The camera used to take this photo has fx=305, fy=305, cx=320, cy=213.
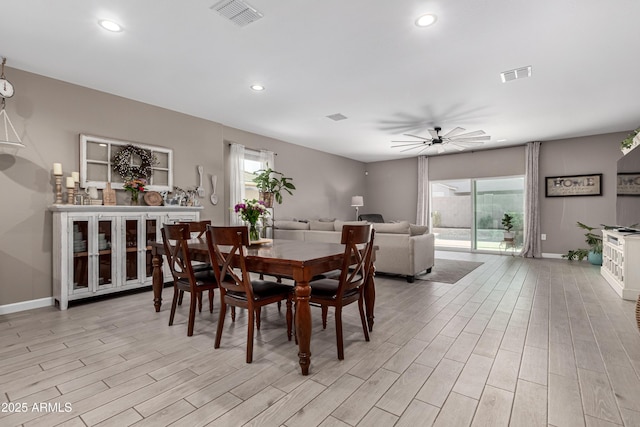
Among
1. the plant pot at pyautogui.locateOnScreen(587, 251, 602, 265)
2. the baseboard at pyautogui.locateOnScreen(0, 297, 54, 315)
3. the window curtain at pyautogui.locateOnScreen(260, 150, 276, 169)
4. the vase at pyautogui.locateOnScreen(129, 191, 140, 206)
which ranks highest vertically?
the window curtain at pyautogui.locateOnScreen(260, 150, 276, 169)

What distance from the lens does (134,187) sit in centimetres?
402

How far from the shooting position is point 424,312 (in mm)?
3104

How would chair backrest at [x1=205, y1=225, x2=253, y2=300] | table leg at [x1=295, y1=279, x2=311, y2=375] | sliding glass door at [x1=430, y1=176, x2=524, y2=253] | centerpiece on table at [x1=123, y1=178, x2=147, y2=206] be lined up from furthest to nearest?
sliding glass door at [x1=430, y1=176, x2=524, y2=253], centerpiece on table at [x1=123, y1=178, x2=147, y2=206], chair backrest at [x1=205, y1=225, x2=253, y2=300], table leg at [x1=295, y1=279, x2=311, y2=375]

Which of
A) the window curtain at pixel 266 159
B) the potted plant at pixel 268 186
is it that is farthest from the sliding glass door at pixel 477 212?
the potted plant at pixel 268 186

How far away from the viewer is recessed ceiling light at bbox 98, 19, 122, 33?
8.16 feet

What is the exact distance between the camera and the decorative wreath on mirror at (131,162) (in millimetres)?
4027

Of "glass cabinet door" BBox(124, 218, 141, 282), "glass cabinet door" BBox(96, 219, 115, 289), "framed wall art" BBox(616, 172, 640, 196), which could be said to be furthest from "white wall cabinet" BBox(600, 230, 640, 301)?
"glass cabinet door" BBox(96, 219, 115, 289)

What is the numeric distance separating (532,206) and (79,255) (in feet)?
27.1

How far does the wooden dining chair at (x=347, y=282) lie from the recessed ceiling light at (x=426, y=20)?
1.71m

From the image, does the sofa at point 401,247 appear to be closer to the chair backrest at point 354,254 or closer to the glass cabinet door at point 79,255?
the chair backrest at point 354,254

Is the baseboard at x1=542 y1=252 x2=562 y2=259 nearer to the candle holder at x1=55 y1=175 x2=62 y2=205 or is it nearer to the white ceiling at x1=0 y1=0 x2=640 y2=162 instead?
the white ceiling at x1=0 y1=0 x2=640 y2=162

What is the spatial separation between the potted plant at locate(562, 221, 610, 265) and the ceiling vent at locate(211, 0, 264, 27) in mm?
6896

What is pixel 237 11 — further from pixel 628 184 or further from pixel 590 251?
pixel 590 251

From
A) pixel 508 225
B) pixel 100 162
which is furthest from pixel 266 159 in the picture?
pixel 508 225
